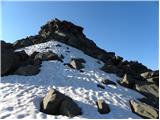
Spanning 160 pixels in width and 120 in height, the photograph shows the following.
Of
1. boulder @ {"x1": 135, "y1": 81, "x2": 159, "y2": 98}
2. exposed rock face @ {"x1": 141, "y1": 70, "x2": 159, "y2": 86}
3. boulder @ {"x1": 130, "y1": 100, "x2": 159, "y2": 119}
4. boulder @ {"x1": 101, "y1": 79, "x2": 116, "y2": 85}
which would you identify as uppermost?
exposed rock face @ {"x1": 141, "y1": 70, "x2": 159, "y2": 86}

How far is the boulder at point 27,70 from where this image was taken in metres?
25.2

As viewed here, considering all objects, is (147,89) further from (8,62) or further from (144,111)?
(8,62)

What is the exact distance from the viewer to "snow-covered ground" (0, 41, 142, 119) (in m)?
16.2

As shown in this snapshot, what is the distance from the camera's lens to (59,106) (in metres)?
16.6

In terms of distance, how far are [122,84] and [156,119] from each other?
29.4 feet

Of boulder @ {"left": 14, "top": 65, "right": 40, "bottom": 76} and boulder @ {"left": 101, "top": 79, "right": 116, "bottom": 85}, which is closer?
boulder @ {"left": 101, "top": 79, "right": 116, "bottom": 85}

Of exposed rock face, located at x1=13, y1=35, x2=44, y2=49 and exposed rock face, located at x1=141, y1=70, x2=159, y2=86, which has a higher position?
exposed rock face, located at x1=13, y1=35, x2=44, y2=49

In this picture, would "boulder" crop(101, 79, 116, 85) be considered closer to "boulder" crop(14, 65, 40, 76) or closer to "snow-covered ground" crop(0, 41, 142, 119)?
"snow-covered ground" crop(0, 41, 142, 119)

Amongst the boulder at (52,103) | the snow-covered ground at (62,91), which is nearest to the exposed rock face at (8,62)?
the snow-covered ground at (62,91)

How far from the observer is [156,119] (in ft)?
55.4

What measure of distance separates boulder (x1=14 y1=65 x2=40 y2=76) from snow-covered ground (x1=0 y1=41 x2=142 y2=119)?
614 mm

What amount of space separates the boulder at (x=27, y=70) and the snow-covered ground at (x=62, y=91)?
2.02 feet

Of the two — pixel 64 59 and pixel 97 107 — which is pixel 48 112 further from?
pixel 64 59

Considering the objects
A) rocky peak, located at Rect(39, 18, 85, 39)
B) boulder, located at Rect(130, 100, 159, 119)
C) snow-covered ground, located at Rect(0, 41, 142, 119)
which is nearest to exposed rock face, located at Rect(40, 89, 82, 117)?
snow-covered ground, located at Rect(0, 41, 142, 119)
